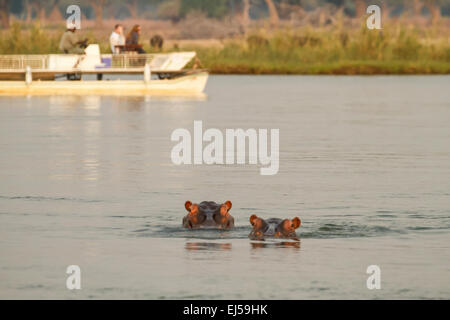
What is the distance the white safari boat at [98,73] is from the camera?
36656 millimetres

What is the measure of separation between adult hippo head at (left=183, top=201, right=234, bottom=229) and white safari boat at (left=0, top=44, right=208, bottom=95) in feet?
78.5

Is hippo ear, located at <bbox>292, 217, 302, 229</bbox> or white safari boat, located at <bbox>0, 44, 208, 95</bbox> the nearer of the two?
hippo ear, located at <bbox>292, 217, 302, 229</bbox>

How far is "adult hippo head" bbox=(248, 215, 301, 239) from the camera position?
12.2 meters

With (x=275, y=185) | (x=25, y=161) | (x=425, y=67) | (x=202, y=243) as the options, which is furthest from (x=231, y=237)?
(x=425, y=67)

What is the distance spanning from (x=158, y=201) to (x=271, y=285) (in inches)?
190

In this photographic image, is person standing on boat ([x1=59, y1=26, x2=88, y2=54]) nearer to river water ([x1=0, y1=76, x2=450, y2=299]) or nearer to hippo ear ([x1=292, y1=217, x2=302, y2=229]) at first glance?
river water ([x1=0, y1=76, x2=450, y2=299])

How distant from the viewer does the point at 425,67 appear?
163ft

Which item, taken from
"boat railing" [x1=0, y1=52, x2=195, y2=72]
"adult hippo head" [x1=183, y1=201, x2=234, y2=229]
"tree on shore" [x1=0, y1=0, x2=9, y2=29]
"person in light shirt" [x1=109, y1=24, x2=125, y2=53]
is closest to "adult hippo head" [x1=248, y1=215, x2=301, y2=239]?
"adult hippo head" [x1=183, y1=201, x2=234, y2=229]

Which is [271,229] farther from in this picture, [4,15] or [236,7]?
[236,7]

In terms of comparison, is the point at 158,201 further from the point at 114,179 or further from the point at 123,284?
the point at 123,284

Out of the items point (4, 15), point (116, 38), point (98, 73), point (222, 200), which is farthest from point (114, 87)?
point (4, 15)

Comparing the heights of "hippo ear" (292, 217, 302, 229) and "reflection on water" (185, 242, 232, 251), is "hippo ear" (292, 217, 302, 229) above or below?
above
